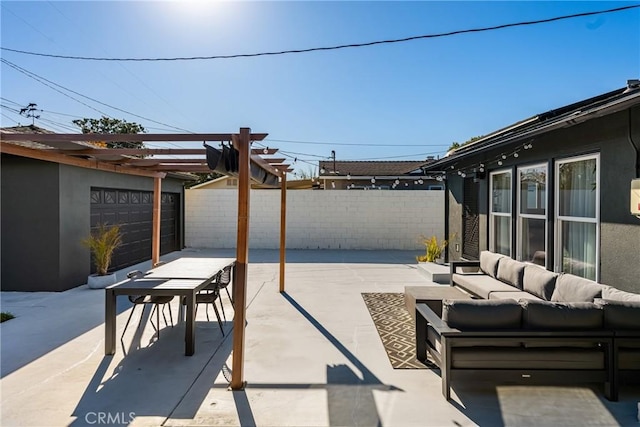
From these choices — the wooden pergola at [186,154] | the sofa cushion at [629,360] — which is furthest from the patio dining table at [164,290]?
the sofa cushion at [629,360]

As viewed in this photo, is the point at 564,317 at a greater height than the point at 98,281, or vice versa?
the point at 564,317

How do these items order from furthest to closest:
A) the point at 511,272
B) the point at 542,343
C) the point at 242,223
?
the point at 511,272
the point at 242,223
the point at 542,343

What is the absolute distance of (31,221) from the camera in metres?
6.68

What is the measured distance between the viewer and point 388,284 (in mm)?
7473

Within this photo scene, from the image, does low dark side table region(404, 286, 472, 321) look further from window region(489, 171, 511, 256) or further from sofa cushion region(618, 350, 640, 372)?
window region(489, 171, 511, 256)

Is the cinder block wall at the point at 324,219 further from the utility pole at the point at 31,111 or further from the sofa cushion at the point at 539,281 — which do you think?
the utility pole at the point at 31,111

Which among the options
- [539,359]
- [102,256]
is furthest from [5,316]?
[539,359]

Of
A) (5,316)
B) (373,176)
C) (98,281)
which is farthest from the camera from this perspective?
(373,176)

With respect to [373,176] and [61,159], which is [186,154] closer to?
[61,159]

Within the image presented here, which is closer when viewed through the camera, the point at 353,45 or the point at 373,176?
the point at 353,45

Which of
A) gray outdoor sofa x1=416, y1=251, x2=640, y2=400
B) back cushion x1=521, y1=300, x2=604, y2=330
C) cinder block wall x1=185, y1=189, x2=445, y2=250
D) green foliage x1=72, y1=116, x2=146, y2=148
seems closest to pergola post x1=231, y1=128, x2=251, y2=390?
gray outdoor sofa x1=416, y1=251, x2=640, y2=400

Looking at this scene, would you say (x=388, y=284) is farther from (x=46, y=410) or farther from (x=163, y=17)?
(x=163, y=17)

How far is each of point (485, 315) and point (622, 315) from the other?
1.11 metres

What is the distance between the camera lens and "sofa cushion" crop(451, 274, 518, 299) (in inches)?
193
